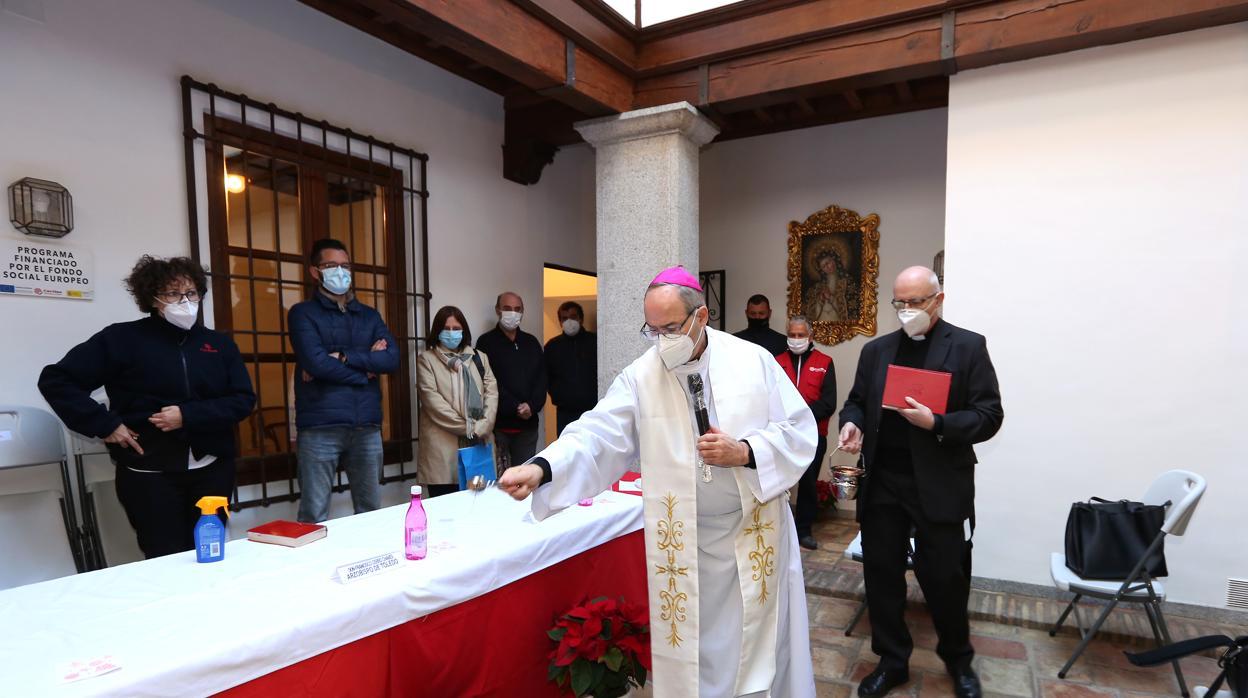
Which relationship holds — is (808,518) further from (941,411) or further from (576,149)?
(576,149)

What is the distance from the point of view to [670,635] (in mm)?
2211

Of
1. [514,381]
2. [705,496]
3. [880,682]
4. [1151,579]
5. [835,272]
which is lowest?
[880,682]

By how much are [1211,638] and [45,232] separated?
4.81 meters

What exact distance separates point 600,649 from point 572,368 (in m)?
3.58

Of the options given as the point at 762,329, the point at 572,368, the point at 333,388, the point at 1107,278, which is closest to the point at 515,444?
the point at 572,368

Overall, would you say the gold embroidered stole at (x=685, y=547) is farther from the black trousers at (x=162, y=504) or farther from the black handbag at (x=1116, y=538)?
the black trousers at (x=162, y=504)

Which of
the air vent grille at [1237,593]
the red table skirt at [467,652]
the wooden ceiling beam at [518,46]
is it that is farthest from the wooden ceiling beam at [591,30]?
Result: the air vent grille at [1237,593]

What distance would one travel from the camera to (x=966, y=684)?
276 cm

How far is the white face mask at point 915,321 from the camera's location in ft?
8.85

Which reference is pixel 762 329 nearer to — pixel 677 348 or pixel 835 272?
pixel 835 272

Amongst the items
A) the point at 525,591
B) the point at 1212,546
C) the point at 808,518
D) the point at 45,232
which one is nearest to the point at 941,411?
the point at 525,591

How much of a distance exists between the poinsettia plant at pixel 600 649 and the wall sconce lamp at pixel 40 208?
10.0 ft

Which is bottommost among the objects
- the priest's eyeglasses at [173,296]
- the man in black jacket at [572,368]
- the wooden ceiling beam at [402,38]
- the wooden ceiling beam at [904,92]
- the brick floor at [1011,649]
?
the brick floor at [1011,649]

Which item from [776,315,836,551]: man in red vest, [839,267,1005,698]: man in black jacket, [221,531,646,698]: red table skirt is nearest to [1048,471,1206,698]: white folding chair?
[839,267,1005,698]: man in black jacket
